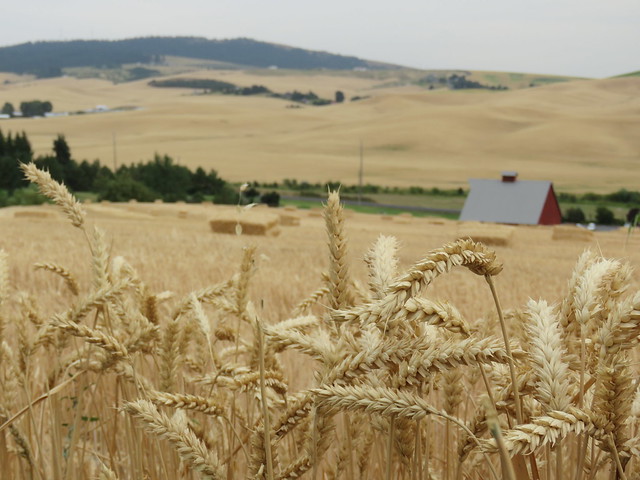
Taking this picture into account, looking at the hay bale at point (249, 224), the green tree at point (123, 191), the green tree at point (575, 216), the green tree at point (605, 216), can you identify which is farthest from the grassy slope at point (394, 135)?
the hay bale at point (249, 224)

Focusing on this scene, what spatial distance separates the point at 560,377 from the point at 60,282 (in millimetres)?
7272

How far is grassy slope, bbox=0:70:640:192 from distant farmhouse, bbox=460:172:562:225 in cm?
2120

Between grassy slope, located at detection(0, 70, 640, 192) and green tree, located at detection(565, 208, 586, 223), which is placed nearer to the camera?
green tree, located at detection(565, 208, 586, 223)

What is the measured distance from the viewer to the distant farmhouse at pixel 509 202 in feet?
165

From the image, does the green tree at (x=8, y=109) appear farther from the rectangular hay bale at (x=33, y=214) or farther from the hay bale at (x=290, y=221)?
the hay bale at (x=290, y=221)

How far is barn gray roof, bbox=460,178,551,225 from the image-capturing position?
165 ft

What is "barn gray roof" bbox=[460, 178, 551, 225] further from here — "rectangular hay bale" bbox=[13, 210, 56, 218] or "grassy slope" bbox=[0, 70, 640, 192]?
"rectangular hay bale" bbox=[13, 210, 56, 218]

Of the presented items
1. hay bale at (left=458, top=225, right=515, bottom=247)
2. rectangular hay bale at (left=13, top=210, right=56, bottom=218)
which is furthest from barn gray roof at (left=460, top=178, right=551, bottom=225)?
rectangular hay bale at (left=13, top=210, right=56, bottom=218)

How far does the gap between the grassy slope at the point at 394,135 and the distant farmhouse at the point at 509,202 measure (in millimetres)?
21205

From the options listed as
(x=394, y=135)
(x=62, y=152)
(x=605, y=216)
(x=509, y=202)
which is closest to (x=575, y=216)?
(x=605, y=216)

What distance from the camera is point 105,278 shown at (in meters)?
Answer: 1.75

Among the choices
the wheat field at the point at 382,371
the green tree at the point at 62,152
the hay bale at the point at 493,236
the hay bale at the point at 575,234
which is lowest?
the green tree at the point at 62,152

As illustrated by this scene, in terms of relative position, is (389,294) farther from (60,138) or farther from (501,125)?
(501,125)

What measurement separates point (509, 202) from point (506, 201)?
0.73 feet
